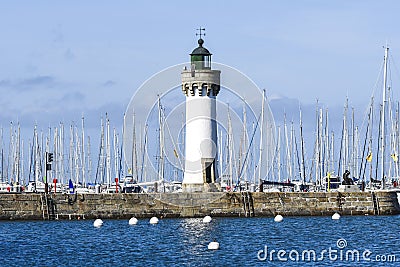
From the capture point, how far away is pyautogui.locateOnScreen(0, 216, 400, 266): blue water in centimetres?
4541

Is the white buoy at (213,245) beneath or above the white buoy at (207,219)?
beneath

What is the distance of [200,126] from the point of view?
204ft

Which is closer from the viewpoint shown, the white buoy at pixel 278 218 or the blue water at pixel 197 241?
the blue water at pixel 197 241

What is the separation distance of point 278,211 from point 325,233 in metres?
7.55

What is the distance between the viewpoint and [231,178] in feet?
228

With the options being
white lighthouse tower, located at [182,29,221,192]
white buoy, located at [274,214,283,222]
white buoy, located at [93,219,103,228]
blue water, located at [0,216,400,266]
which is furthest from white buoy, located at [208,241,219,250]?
white lighthouse tower, located at [182,29,221,192]

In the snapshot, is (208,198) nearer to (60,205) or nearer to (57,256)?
(60,205)

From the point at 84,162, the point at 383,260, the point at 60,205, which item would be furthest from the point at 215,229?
the point at 84,162

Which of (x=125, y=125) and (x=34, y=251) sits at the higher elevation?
(x=125, y=125)

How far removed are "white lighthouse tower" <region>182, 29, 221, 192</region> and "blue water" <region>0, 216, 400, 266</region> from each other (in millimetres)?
2466

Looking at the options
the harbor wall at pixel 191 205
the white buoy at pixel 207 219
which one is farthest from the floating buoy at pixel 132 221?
the white buoy at pixel 207 219

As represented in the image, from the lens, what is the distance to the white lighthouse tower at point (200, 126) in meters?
62.3

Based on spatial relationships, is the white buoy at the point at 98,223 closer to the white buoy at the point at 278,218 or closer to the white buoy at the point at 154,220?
the white buoy at the point at 154,220

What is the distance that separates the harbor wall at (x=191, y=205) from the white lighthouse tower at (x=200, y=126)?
3.76ft
